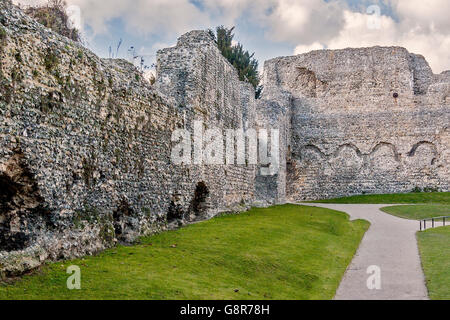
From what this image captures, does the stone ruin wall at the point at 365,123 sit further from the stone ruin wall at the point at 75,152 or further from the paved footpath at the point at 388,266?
the stone ruin wall at the point at 75,152

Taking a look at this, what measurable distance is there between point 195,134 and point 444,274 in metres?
7.17

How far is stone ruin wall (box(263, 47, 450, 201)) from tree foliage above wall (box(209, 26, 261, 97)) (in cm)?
880

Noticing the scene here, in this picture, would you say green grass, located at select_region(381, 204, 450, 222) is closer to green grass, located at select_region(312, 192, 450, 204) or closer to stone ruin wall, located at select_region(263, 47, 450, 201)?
green grass, located at select_region(312, 192, 450, 204)

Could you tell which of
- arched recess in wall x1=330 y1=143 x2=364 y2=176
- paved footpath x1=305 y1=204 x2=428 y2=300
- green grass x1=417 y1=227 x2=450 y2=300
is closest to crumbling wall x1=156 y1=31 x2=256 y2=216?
paved footpath x1=305 y1=204 x2=428 y2=300

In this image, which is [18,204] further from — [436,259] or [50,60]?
[436,259]

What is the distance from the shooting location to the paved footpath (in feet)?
23.1

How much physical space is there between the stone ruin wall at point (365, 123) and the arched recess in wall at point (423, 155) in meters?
0.05

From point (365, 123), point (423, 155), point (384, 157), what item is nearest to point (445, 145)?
point (423, 155)

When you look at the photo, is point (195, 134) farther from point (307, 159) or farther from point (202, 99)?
point (307, 159)

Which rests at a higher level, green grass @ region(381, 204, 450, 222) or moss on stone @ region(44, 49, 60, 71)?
moss on stone @ region(44, 49, 60, 71)

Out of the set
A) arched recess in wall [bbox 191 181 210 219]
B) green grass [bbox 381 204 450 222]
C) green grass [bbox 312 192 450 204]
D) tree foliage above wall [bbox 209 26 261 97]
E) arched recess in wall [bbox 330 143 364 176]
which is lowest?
green grass [bbox 381 204 450 222]

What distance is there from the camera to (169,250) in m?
8.34

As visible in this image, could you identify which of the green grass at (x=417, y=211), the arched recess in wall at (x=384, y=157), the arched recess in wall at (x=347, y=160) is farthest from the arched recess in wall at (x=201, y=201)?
the arched recess in wall at (x=384, y=157)

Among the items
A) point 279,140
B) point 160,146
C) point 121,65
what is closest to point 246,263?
point 160,146
